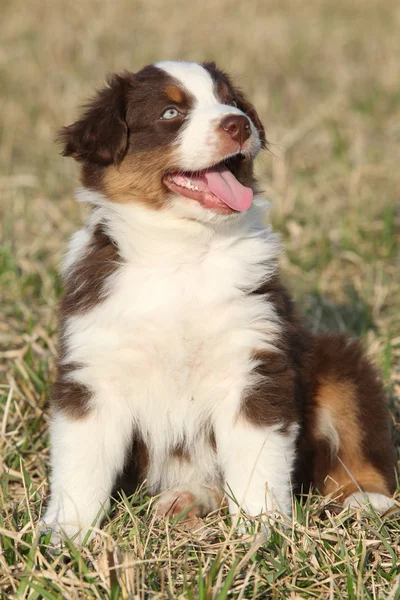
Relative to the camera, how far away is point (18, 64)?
10953mm

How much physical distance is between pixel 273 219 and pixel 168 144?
367 cm

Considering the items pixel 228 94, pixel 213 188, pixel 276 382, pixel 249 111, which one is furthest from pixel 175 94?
pixel 276 382

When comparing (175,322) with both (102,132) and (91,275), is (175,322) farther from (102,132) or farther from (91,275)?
(102,132)

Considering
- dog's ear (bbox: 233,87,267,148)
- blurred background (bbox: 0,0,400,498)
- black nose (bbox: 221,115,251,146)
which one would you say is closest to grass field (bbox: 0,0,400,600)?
blurred background (bbox: 0,0,400,498)

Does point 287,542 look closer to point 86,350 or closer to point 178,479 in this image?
point 178,479

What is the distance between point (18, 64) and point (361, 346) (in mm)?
7953

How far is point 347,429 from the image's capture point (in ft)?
14.0

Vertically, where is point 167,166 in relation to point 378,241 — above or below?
above

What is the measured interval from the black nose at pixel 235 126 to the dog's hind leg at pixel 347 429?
4.10ft

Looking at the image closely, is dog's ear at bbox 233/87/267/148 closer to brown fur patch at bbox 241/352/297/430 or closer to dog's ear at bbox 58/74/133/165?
dog's ear at bbox 58/74/133/165

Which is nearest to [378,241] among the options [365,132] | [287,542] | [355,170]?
[355,170]

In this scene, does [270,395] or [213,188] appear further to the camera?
[213,188]

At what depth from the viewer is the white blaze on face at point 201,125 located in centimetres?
364

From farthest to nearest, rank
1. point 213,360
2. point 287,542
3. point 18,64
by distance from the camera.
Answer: point 18,64, point 213,360, point 287,542
